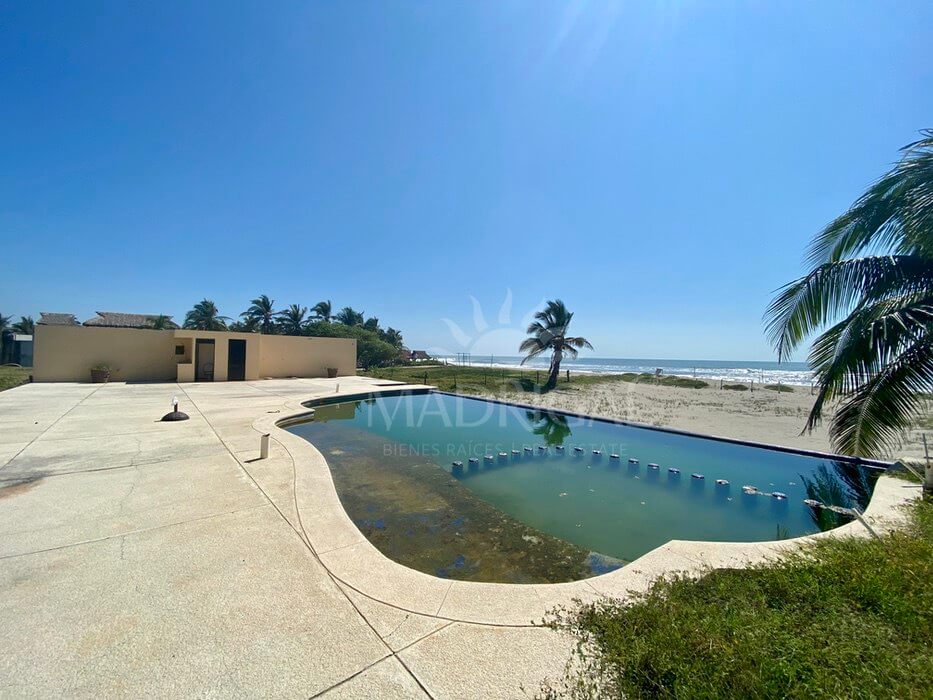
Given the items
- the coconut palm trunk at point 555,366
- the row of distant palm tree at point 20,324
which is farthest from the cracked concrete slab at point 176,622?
the row of distant palm tree at point 20,324

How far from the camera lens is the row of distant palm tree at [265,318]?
1240 inches

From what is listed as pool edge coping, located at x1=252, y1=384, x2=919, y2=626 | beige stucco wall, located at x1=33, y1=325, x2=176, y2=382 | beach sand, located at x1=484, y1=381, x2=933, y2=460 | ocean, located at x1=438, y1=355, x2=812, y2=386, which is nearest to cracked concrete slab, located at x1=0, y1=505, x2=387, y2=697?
pool edge coping, located at x1=252, y1=384, x2=919, y2=626

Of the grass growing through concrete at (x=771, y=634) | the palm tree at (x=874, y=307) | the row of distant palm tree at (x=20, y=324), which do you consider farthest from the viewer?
the row of distant palm tree at (x=20, y=324)

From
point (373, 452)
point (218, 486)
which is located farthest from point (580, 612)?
point (373, 452)

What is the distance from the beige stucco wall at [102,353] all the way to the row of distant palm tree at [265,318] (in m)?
15.2

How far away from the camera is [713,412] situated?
12.8 m

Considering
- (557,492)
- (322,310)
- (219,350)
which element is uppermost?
(322,310)

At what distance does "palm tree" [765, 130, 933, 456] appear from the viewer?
10.8 feet

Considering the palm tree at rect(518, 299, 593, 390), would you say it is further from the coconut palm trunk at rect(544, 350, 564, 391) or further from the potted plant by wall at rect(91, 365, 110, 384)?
the potted plant by wall at rect(91, 365, 110, 384)

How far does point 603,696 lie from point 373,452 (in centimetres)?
574

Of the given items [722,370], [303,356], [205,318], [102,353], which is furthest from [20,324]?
[722,370]

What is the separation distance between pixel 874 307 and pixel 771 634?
342 cm

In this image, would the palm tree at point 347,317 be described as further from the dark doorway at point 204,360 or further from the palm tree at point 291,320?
the dark doorway at point 204,360

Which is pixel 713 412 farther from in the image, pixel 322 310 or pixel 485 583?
pixel 322 310
